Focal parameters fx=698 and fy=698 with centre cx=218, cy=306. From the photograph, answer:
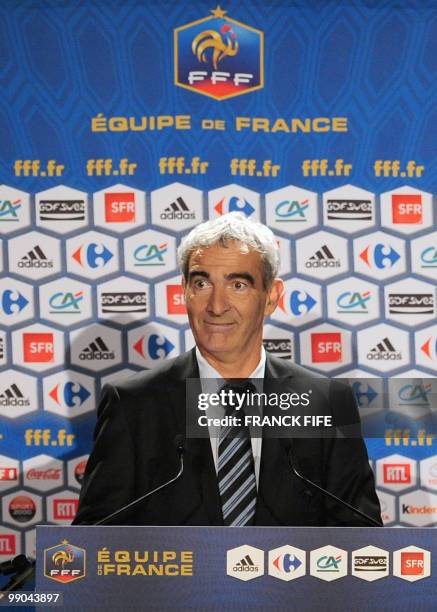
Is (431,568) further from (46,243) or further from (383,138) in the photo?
(46,243)

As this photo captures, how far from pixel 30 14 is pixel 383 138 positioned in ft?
3.09

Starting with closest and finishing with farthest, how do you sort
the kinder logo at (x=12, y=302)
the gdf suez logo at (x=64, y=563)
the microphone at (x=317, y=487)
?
the gdf suez logo at (x=64, y=563), the microphone at (x=317, y=487), the kinder logo at (x=12, y=302)

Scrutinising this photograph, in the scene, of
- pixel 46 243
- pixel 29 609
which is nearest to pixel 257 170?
pixel 46 243

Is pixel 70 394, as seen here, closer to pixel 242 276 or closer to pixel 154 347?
pixel 154 347

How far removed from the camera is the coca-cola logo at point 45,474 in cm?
180

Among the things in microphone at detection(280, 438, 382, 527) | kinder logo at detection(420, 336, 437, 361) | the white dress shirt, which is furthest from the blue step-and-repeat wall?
microphone at detection(280, 438, 382, 527)

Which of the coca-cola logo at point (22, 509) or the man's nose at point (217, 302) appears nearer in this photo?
the man's nose at point (217, 302)

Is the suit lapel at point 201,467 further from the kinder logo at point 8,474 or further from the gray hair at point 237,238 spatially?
the kinder logo at point 8,474

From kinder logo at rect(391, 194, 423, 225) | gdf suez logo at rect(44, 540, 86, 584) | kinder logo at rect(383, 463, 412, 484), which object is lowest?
gdf suez logo at rect(44, 540, 86, 584)

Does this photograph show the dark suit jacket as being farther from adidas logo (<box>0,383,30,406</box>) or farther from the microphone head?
adidas logo (<box>0,383,30,406</box>)

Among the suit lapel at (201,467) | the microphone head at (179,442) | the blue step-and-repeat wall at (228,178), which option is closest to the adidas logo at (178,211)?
the blue step-and-repeat wall at (228,178)

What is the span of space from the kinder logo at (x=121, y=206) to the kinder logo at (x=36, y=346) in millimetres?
344

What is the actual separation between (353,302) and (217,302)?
36 centimetres

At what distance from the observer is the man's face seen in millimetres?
1640
